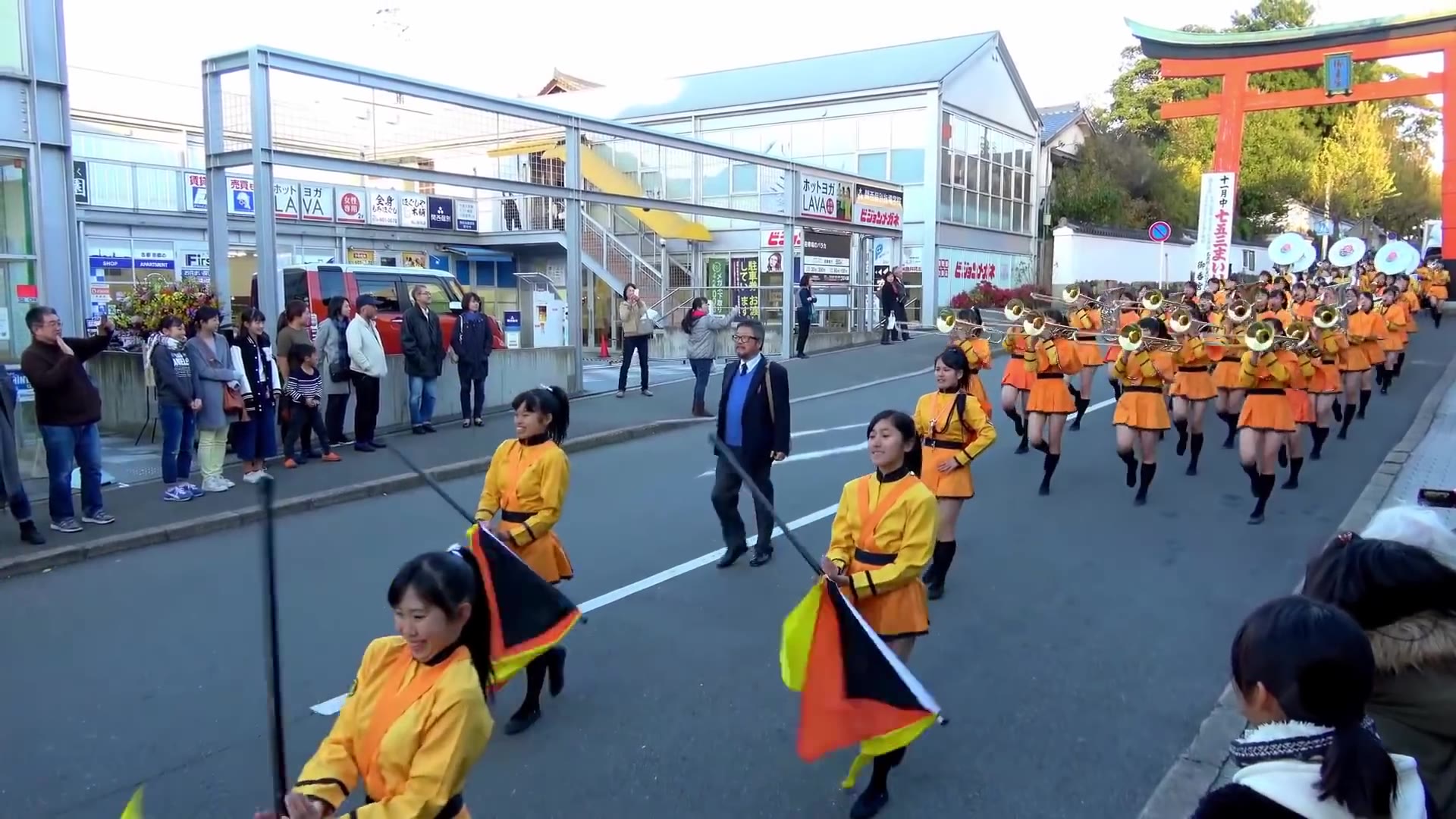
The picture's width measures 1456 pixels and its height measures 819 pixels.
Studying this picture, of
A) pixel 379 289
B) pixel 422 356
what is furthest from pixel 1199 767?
pixel 379 289

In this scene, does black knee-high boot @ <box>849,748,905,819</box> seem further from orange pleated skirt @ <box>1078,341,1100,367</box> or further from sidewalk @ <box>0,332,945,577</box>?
orange pleated skirt @ <box>1078,341,1100,367</box>

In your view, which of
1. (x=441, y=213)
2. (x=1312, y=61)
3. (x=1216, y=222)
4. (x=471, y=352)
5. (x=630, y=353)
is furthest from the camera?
(x=1312, y=61)

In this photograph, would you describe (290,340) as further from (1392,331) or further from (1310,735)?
(1392,331)

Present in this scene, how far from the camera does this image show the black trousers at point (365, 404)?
11.3 metres

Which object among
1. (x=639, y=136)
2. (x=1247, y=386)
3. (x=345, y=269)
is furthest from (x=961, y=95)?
(x=1247, y=386)

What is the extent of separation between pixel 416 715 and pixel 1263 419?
27.0 ft

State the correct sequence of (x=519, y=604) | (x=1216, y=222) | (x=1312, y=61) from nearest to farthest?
(x=519, y=604), (x=1216, y=222), (x=1312, y=61)

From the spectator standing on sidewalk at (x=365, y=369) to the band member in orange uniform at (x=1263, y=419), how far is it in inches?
328

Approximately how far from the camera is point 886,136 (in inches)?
1063

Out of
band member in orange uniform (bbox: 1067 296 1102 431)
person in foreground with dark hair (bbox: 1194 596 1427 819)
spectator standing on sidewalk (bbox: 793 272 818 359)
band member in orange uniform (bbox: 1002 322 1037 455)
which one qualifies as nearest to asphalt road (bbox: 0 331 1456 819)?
band member in orange uniform (bbox: 1002 322 1037 455)

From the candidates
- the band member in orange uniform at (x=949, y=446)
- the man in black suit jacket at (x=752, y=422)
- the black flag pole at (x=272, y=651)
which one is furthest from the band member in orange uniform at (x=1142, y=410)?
the black flag pole at (x=272, y=651)

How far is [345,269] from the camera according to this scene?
17031 millimetres

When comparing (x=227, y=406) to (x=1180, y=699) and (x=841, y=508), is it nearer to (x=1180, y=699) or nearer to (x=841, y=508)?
(x=841, y=508)

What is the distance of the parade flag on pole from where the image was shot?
148 inches
